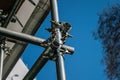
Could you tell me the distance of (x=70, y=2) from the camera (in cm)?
603

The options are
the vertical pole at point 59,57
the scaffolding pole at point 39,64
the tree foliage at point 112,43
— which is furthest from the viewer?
the tree foliage at point 112,43

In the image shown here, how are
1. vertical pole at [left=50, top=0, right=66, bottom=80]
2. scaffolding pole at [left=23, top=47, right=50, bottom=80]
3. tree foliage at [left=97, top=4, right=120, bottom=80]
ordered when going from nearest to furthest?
vertical pole at [left=50, top=0, right=66, bottom=80], scaffolding pole at [left=23, top=47, right=50, bottom=80], tree foliage at [left=97, top=4, right=120, bottom=80]

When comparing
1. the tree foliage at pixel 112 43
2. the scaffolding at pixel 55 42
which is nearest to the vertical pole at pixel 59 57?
the scaffolding at pixel 55 42

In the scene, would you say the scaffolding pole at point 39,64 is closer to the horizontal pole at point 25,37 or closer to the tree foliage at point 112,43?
the horizontal pole at point 25,37

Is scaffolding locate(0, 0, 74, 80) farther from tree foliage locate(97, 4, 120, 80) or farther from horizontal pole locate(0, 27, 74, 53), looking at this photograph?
tree foliage locate(97, 4, 120, 80)

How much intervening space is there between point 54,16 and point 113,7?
3.63 meters

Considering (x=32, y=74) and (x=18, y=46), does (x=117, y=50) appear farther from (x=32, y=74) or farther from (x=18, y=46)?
(x=32, y=74)

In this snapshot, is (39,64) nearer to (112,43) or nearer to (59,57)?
(59,57)

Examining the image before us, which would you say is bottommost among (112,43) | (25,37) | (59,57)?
(59,57)

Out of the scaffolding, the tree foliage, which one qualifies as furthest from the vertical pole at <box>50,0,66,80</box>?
the tree foliage

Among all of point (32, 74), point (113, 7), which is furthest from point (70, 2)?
point (32, 74)

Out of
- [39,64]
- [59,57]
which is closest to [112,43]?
[39,64]

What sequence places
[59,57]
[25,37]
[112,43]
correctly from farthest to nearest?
[112,43] → [25,37] → [59,57]

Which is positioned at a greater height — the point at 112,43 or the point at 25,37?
the point at 112,43
